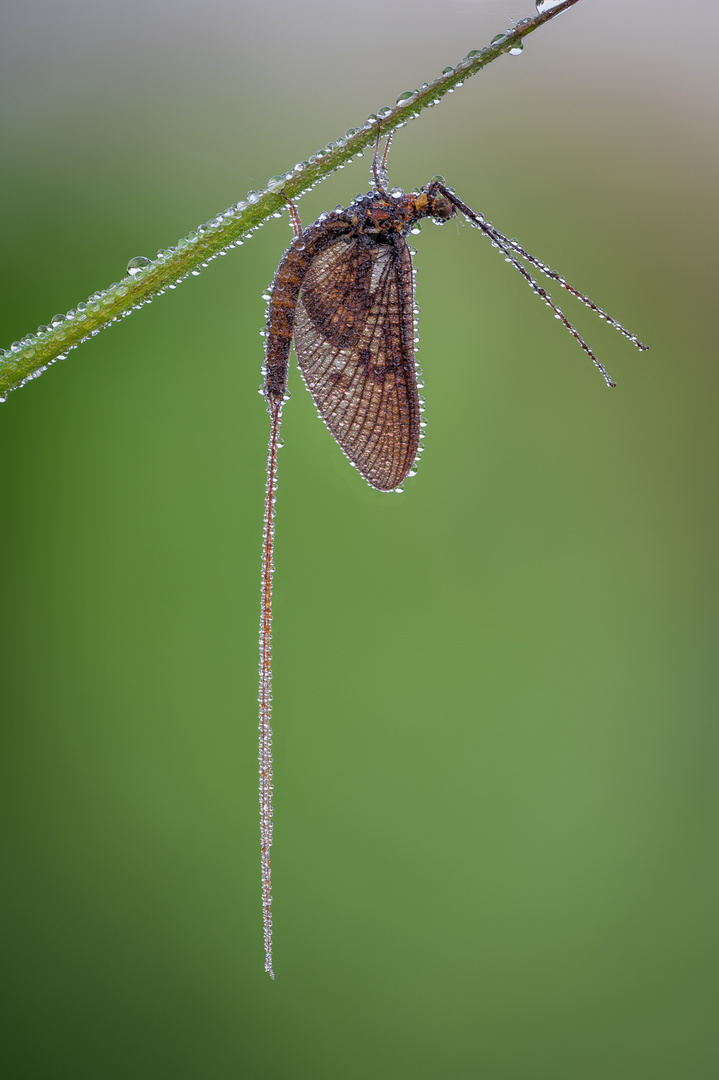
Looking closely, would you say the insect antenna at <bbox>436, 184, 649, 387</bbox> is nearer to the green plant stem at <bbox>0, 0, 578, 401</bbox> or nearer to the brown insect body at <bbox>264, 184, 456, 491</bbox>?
the brown insect body at <bbox>264, 184, 456, 491</bbox>

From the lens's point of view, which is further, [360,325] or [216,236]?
[360,325]

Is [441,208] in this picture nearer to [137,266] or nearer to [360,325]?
[360,325]

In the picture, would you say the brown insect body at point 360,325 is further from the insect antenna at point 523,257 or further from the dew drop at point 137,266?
the dew drop at point 137,266

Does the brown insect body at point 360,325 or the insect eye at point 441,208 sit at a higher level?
the insect eye at point 441,208

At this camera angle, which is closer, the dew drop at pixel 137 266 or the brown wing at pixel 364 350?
the dew drop at pixel 137 266

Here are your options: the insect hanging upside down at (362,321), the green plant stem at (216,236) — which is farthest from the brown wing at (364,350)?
the green plant stem at (216,236)

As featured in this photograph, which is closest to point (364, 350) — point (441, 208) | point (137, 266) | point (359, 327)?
point (359, 327)

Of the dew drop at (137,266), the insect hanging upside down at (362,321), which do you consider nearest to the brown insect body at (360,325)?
the insect hanging upside down at (362,321)
